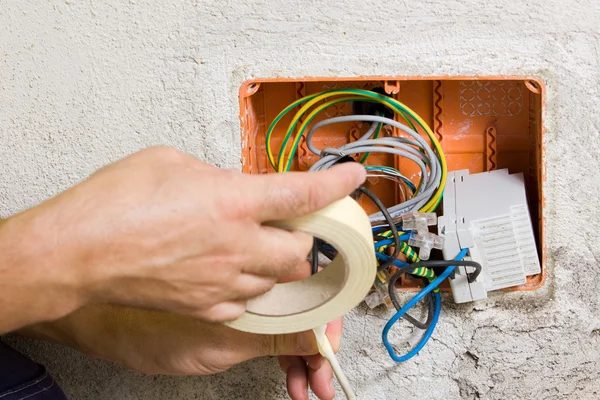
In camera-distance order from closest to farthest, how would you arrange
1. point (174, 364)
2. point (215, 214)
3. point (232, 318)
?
point (215, 214)
point (232, 318)
point (174, 364)

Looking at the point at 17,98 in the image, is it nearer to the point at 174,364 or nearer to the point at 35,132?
the point at 35,132

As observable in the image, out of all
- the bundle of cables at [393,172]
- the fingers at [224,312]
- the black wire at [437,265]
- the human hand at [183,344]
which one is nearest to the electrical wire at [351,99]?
the bundle of cables at [393,172]

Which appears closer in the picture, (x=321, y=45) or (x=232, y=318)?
(x=232, y=318)

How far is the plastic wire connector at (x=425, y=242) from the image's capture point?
95 cm

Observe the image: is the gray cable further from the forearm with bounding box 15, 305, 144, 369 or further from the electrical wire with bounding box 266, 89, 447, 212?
the forearm with bounding box 15, 305, 144, 369

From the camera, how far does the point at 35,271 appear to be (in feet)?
1.99

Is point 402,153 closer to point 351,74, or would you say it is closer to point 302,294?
point 351,74

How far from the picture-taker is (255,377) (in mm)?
1092

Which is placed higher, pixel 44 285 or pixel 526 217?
pixel 44 285

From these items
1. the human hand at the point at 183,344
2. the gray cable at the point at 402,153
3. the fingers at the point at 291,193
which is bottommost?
the human hand at the point at 183,344

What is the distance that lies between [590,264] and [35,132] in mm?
1041

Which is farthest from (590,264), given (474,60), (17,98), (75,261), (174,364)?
(17,98)

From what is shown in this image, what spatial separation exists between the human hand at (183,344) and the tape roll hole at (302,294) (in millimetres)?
106

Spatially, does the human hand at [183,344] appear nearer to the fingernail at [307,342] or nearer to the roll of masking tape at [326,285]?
the fingernail at [307,342]
